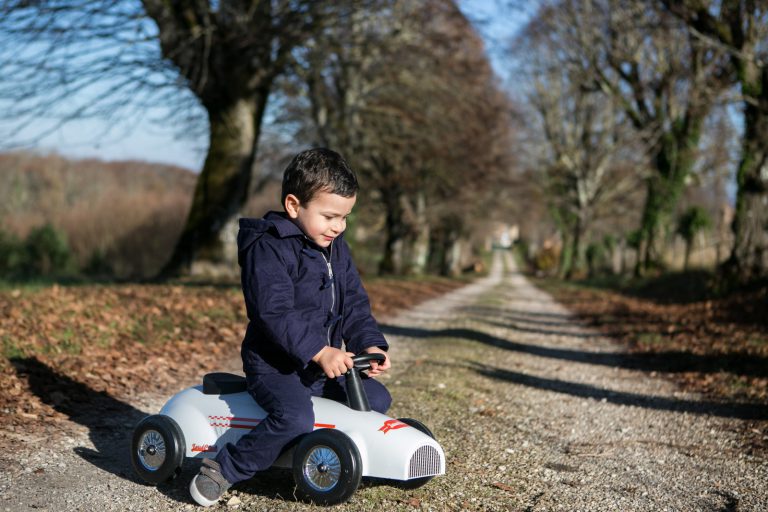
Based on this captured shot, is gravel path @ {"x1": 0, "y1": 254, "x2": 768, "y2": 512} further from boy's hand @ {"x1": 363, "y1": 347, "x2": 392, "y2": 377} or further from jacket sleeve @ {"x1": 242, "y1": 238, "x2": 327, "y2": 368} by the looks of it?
jacket sleeve @ {"x1": 242, "y1": 238, "x2": 327, "y2": 368}

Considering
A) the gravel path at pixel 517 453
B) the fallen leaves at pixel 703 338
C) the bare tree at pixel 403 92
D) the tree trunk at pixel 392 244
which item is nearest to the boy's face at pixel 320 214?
the gravel path at pixel 517 453

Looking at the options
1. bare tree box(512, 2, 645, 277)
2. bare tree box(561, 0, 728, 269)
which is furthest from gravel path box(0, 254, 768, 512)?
bare tree box(512, 2, 645, 277)

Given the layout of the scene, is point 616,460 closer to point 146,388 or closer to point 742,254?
point 146,388

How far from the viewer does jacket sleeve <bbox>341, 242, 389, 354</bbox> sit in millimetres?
3756

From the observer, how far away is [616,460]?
432 centimetres

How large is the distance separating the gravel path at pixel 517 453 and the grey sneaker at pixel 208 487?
0.09 m

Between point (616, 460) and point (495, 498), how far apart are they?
120 cm

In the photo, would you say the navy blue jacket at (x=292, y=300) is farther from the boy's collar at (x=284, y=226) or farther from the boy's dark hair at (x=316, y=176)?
the boy's dark hair at (x=316, y=176)

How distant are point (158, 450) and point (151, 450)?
0.05 metres

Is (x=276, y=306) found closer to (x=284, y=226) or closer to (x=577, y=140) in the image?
(x=284, y=226)

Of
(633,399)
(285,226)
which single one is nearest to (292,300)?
(285,226)

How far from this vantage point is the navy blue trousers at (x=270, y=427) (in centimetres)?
335

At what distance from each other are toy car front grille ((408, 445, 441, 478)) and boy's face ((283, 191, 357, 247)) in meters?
1.18

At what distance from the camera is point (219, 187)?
46.3 feet
